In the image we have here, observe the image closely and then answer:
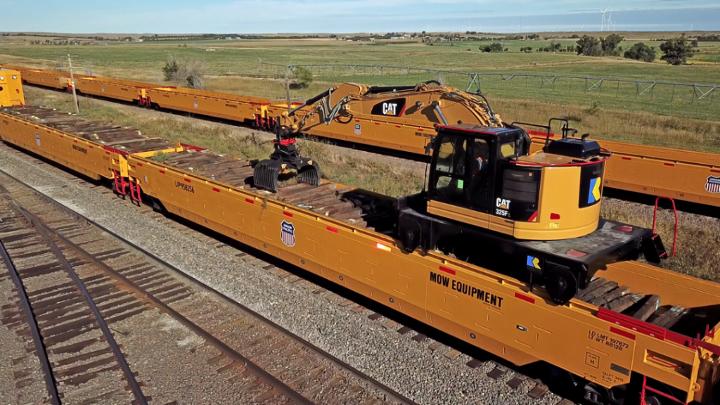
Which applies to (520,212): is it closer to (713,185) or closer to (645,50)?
(713,185)

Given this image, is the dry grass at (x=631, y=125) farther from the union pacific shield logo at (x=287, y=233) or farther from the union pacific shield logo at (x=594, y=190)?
the union pacific shield logo at (x=594, y=190)

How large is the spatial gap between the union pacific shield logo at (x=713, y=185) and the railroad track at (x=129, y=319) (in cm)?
1210

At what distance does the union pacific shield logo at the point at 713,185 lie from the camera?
14.7 meters

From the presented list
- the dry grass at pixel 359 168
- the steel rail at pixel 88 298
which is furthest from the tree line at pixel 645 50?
the steel rail at pixel 88 298

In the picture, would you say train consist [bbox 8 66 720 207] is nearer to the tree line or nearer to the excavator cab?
the excavator cab

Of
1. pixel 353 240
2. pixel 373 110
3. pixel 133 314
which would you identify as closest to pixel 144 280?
pixel 133 314

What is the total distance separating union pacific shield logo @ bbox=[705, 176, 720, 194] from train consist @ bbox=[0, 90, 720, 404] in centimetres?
849

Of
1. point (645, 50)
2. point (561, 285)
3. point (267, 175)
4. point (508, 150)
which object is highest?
point (645, 50)

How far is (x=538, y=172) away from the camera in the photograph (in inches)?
276

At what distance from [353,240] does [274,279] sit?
2.64 metres

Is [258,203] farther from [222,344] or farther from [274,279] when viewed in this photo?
[222,344]

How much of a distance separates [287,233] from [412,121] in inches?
469

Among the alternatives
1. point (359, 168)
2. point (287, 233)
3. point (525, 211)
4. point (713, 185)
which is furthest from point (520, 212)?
point (359, 168)

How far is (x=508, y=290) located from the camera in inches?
286
